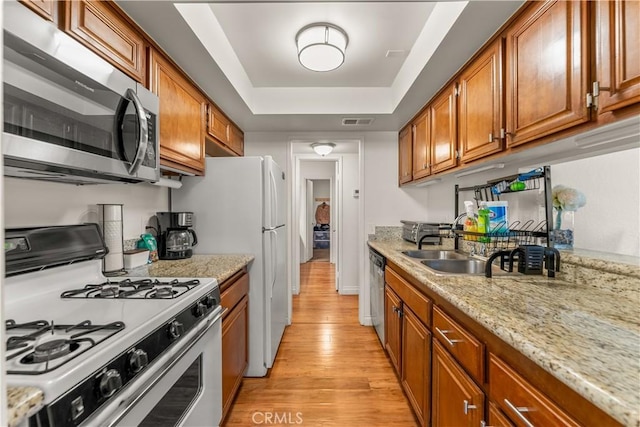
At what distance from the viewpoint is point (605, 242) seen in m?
1.35

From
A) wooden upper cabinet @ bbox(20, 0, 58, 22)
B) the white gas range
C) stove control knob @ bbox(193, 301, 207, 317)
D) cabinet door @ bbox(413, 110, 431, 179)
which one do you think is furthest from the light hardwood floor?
wooden upper cabinet @ bbox(20, 0, 58, 22)

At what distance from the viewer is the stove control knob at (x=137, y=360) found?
81 centimetres

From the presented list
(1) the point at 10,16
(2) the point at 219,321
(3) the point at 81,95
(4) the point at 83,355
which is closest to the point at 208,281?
(2) the point at 219,321

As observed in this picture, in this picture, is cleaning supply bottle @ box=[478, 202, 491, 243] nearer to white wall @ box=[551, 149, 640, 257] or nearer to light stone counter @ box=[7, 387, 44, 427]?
white wall @ box=[551, 149, 640, 257]

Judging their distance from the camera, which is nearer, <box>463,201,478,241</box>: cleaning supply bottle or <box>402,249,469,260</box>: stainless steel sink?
<box>463,201,478,241</box>: cleaning supply bottle

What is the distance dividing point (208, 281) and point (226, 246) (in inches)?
32.0

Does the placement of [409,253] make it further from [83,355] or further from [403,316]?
[83,355]

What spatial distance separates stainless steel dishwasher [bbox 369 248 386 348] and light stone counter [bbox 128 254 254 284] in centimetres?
116

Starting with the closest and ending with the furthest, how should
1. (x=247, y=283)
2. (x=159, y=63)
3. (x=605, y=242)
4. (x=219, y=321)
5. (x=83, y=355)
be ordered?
(x=83, y=355), (x=605, y=242), (x=219, y=321), (x=159, y=63), (x=247, y=283)

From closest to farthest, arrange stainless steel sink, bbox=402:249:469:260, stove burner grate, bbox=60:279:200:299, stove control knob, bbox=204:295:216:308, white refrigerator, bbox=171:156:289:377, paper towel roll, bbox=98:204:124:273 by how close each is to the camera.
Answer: stove burner grate, bbox=60:279:200:299 → stove control knob, bbox=204:295:216:308 → paper towel roll, bbox=98:204:124:273 → white refrigerator, bbox=171:156:289:377 → stainless steel sink, bbox=402:249:469:260

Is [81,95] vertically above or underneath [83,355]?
above

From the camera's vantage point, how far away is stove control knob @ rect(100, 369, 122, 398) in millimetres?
706

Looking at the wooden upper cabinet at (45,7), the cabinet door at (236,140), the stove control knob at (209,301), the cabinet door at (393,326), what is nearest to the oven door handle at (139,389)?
the stove control knob at (209,301)

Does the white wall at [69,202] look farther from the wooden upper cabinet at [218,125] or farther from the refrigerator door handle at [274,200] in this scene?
the refrigerator door handle at [274,200]
